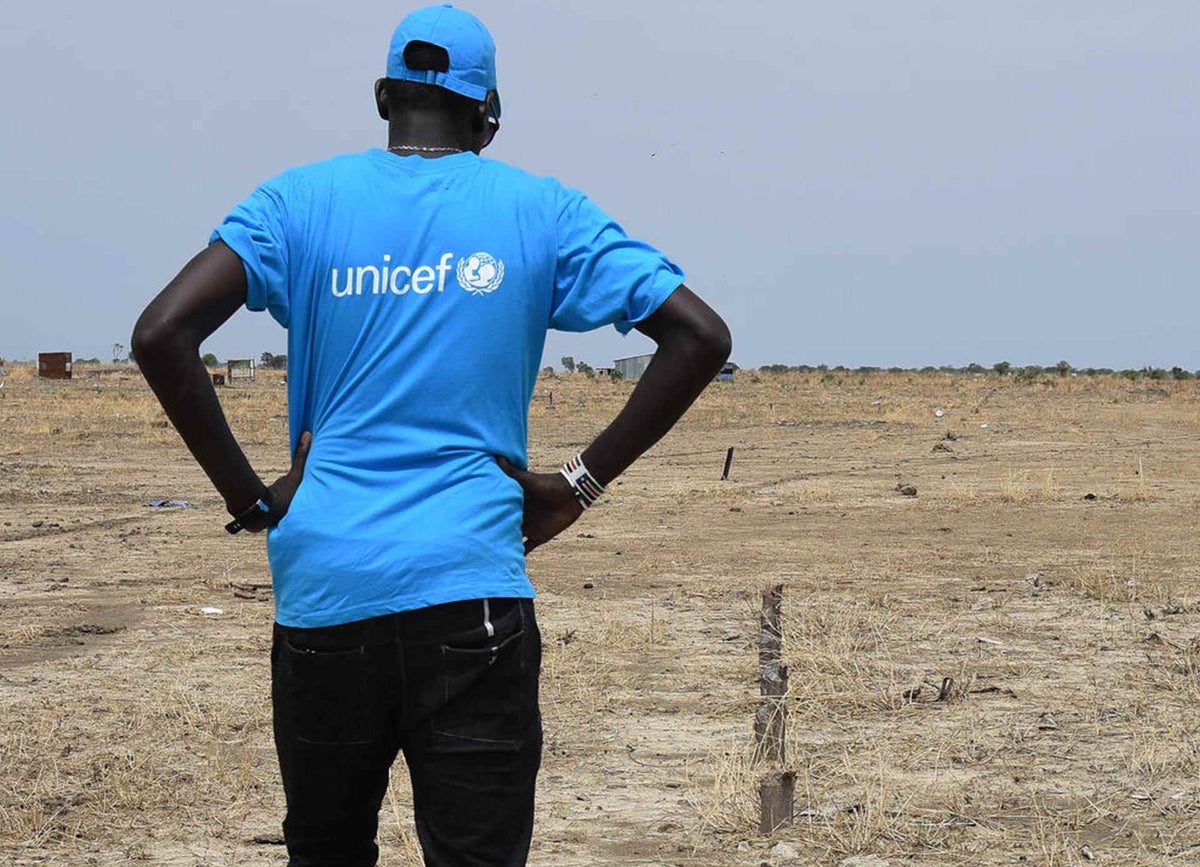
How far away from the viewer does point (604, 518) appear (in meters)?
14.5

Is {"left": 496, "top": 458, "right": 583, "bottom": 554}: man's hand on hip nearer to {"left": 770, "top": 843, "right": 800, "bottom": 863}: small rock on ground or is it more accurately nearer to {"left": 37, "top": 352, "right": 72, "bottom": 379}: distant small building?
{"left": 770, "top": 843, "right": 800, "bottom": 863}: small rock on ground

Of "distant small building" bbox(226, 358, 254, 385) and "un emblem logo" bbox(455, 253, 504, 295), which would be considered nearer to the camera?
"un emblem logo" bbox(455, 253, 504, 295)

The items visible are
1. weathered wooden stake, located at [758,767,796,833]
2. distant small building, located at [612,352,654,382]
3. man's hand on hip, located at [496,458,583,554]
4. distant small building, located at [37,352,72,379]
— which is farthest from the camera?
distant small building, located at [612,352,654,382]

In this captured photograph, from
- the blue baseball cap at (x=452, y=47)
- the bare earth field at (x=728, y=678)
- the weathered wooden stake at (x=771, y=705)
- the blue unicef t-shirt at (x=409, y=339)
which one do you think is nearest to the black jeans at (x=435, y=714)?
the blue unicef t-shirt at (x=409, y=339)

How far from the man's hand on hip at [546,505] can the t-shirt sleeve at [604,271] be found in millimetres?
272

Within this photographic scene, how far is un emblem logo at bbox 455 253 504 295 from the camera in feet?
7.29

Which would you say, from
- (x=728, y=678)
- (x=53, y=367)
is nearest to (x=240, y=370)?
(x=53, y=367)

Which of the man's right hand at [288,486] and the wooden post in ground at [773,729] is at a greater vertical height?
the man's right hand at [288,486]

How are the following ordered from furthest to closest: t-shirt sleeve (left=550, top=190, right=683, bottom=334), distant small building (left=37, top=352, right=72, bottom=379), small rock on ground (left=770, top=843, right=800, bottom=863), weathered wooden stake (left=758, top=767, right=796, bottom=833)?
distant small building (left=37, top=352, right=72, bottom=379) → weathered wooden stake (left=758, top=767, right=796, bottom=833) → small rock on ground (left=770, top=843, right=800, bottom=863) → t-shirt sleeve (left=550, top=190, right=683, bottom=334)

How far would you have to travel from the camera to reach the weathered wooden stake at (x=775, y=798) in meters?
4.72

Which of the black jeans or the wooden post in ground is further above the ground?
the black jeans

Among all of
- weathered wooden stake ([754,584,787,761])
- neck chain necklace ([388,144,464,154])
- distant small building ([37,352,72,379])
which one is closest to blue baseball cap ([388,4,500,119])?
neck chain necklace ([388,144,464,154])

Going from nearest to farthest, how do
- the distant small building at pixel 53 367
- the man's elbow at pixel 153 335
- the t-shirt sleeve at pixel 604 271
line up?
1. the man's elbow at pixel 153 335
2. the t-shirt sleeve at pixel 604 271
3. the distant small building at pixel 53 367

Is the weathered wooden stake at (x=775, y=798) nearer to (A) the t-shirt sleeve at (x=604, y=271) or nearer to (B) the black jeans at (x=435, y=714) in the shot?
(B) the black jeans at (x=435, y=714)
